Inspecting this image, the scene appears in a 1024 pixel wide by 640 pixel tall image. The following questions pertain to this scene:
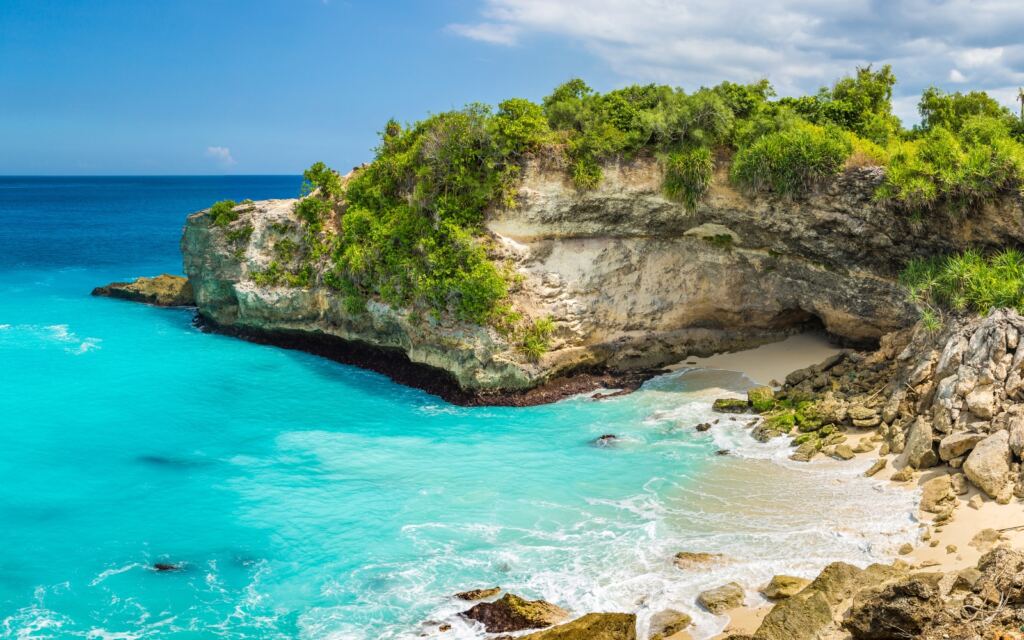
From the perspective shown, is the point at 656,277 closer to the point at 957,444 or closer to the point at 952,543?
the point at 957,444

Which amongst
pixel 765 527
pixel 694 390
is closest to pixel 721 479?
pixel 765 527

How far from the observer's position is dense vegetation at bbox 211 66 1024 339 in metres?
21.9

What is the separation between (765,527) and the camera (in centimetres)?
1527

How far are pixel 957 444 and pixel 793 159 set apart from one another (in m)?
9.41

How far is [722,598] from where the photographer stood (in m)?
12.8

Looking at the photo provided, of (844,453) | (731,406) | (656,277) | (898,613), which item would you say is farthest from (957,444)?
(656,277)

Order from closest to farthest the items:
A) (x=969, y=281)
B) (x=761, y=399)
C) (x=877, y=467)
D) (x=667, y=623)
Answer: (x=667, y=623) < (x=877, y=467) < (x=969, y=281) < (x=761, y=399)

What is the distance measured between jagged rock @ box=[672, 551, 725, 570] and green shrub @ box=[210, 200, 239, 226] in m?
23.8

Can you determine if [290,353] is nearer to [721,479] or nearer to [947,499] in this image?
[721,479]

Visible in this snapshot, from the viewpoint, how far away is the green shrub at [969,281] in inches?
725

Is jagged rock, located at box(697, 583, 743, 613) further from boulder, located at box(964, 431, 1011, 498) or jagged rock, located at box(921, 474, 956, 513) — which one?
boulder, located at box(964, 431, 1011, 498)

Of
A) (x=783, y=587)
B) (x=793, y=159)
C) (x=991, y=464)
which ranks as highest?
(x=793, y=159)

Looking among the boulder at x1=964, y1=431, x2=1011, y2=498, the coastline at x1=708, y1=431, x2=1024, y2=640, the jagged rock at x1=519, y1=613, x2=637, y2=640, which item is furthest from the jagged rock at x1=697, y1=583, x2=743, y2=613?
the boulder at x1=964, y1=431, x2=1011, y2=498

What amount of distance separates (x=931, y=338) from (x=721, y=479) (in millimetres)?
6811
